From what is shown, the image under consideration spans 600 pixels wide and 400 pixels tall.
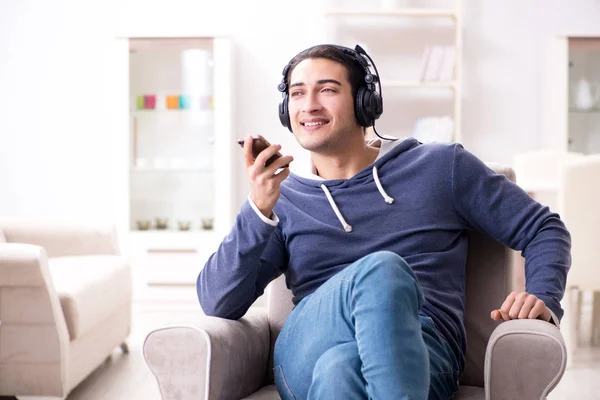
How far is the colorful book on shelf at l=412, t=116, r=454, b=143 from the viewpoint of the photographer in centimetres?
468

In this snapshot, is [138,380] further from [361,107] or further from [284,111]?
[361,107]

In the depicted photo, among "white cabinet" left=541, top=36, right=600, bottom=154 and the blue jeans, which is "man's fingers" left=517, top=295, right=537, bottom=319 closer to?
the blue jeans

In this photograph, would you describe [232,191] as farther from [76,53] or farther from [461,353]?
[461,353]

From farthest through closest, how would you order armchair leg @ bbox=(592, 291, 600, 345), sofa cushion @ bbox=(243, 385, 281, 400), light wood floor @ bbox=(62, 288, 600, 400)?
armchair leg @ bbox=(592, 291, 600, 345) < light wood floor @ bbox=(62, 288, 600, 400) < sofa cushion @ bbox=(243, 385, 281, 400)

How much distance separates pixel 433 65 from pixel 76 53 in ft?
7.34

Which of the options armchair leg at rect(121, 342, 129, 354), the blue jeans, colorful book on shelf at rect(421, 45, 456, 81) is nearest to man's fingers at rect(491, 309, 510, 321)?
the blue jeans

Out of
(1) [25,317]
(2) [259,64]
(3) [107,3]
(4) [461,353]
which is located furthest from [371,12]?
(4) [461,353]

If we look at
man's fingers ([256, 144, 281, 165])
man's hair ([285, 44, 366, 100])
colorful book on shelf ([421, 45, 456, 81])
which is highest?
colorful book on shelf ([421, 45, 456, 81])

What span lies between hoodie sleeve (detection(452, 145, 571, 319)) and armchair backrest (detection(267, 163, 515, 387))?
10 centimetres

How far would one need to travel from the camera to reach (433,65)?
4.71 metres

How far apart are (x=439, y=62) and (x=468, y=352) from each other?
3201 millimetres

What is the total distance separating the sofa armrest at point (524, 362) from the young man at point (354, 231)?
0.10 meters

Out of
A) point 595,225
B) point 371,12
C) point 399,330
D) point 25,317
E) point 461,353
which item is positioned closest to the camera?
point 399,330

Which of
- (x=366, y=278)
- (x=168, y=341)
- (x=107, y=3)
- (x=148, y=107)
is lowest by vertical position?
(x=168, y=341)
